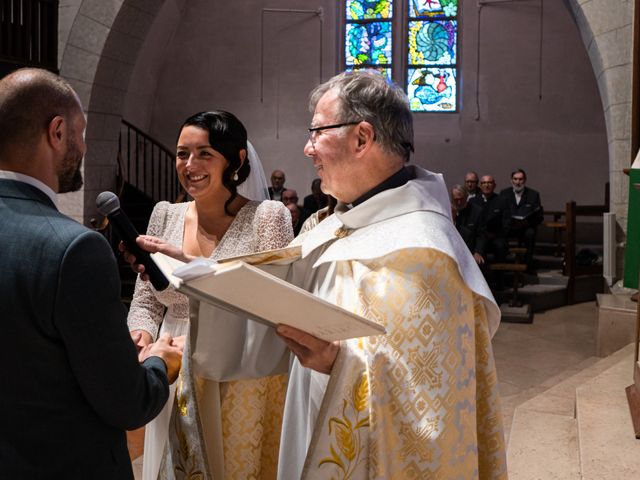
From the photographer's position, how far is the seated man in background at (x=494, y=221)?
916 centimetres

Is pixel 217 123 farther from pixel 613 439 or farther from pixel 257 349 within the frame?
pixel 613 439

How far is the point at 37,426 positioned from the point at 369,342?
644mm

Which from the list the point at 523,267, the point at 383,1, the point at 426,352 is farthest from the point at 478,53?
the point at 426,352

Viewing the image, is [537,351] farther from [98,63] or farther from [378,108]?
[378,108]

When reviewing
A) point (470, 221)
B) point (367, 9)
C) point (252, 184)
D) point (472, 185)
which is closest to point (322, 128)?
point (252, 184)

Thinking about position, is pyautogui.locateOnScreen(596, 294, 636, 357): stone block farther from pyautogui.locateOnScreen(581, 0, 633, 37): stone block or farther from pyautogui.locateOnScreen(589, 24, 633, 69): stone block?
pyautogui.locateOnScreen(581, 0, 633, 37): stone block

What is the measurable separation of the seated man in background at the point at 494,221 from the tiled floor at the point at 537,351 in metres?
0.84

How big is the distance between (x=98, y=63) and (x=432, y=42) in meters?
6.54

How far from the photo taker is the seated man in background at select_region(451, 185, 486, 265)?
8.70m

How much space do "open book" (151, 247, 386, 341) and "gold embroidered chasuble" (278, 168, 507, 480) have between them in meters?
0.15

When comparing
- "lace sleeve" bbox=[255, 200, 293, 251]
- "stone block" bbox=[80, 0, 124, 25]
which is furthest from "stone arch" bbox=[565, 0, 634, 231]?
Result: "lace sleeve" bbox=[255, 200, 293, 251]

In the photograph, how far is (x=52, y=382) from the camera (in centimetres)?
137

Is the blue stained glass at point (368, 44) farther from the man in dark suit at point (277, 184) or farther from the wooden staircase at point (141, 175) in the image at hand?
the man in dark suit at point (277, 184)

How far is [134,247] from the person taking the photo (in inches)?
75.5
